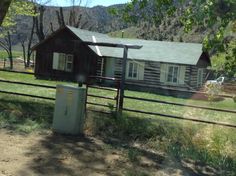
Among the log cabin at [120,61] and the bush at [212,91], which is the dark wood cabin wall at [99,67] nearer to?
the log cabin at [120,61]

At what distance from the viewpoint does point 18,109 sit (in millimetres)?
11766

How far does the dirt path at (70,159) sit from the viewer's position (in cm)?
688

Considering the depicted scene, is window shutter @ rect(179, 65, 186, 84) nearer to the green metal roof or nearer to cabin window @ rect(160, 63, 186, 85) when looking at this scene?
cabin window @ rect(160, 63, 186, 85)

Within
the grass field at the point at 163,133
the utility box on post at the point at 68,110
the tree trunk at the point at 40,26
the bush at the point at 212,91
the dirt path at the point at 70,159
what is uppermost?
the tree trunk at the point at 40,26

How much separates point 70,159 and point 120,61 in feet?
101

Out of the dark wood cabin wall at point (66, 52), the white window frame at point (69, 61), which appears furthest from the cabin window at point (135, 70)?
the white window frame at point (69, 61)

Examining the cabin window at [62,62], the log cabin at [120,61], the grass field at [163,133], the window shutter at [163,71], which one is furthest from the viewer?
the cabin window at [62,62]

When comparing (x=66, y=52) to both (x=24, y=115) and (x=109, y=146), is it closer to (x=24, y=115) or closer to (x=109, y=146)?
(x=24, y=115)

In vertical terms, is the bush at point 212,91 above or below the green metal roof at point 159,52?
below

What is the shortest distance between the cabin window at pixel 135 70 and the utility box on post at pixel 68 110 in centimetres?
2785

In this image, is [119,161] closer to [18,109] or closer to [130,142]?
[130,142]

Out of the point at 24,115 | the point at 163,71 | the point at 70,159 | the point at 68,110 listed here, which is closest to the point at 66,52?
the point at 163,71

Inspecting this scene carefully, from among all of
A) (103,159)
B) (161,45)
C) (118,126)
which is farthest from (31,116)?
(161,45)

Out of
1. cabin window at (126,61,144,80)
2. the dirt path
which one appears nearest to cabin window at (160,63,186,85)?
cabin window at (126,61,144,80)
